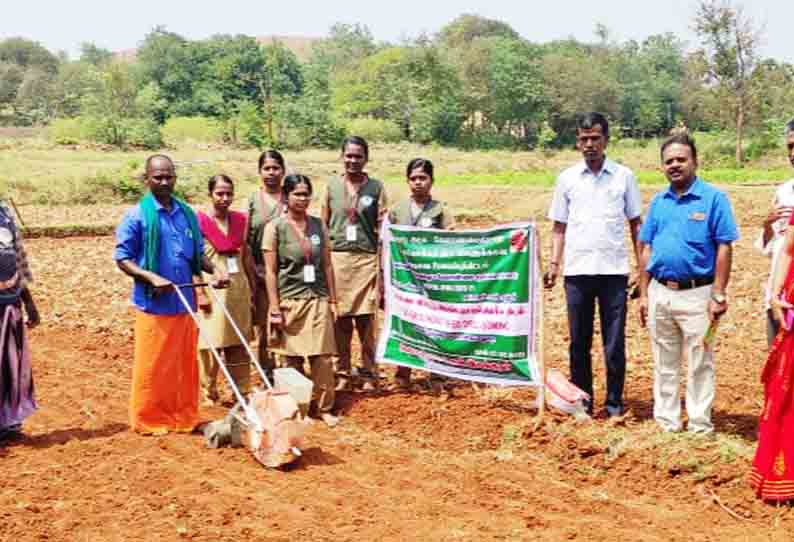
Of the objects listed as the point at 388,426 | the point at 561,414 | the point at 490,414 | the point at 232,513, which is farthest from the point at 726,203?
the point at 232,513

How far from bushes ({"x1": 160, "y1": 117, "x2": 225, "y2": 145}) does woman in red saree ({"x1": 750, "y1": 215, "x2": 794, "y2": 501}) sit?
4242 cm

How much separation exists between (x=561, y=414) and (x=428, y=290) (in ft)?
4.59

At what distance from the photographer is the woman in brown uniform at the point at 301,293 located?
6.56 metres

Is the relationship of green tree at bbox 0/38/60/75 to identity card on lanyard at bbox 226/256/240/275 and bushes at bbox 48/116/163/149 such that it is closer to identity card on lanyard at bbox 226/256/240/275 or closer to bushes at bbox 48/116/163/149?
bushes at bbox 48/116/163/149

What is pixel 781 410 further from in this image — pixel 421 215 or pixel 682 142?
pixel 421 215

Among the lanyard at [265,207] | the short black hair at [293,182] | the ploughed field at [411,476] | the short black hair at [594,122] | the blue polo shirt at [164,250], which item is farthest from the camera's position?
the lanyard at [265,207]

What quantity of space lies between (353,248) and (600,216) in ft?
6.82

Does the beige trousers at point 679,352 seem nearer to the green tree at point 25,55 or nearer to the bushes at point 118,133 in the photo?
the bushes at point 118,133

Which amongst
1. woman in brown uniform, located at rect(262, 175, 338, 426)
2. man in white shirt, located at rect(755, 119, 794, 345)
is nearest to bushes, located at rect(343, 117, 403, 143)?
woman in brown uniform, located at rect(262, 175, 338, 426)

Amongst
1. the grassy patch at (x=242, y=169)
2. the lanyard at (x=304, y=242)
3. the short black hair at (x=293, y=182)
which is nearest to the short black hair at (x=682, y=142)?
the short black hair at (x=293, y=182)

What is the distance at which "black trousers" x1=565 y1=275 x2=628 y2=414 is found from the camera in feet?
20.0

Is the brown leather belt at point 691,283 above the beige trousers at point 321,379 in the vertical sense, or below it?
above

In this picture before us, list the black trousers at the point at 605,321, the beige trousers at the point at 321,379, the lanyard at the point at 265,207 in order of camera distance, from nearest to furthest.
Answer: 1. the black trousers at the point at 605,321
2. the beige trousers at the point at 321,379
3. the lanyard at the point at 265,207

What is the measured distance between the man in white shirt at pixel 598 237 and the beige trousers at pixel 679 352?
1.11 ft
